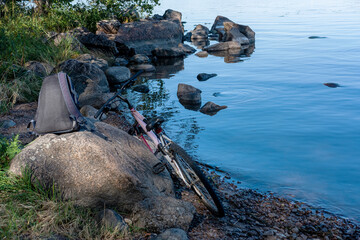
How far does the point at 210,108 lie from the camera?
13.0 metres

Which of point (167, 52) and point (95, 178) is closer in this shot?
point (95, 178)

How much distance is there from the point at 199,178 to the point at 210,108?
7846 millimetres

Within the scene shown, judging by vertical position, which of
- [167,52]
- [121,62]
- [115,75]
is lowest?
[167,52]

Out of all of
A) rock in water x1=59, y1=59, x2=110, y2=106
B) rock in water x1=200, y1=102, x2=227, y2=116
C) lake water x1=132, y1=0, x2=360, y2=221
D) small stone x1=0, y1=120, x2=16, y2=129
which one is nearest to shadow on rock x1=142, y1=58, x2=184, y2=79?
lake water x1=132, y1=0, x2=360, y2=221

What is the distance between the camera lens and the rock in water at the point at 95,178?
17.1 ft

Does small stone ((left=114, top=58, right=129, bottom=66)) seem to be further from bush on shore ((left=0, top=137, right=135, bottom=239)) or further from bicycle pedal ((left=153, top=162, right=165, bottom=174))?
bush on shore ((left=0, top=137, right=135, bottom=239))

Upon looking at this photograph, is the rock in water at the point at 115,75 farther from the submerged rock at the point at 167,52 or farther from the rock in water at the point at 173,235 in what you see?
the rock in water at the point at 173,235

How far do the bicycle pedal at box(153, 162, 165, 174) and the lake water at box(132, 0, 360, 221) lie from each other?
248 cm

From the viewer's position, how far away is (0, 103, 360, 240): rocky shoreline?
18.2ft

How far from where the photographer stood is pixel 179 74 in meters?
18.5

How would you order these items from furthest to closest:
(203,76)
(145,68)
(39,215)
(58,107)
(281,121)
A: (145,68) < (203,76) < (281,121) < (58,107) < (39,215)

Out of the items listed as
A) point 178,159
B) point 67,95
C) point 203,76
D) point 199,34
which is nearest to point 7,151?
point 67,95

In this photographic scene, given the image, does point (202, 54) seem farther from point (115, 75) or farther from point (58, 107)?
point (58, 107)

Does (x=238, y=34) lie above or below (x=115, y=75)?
below
